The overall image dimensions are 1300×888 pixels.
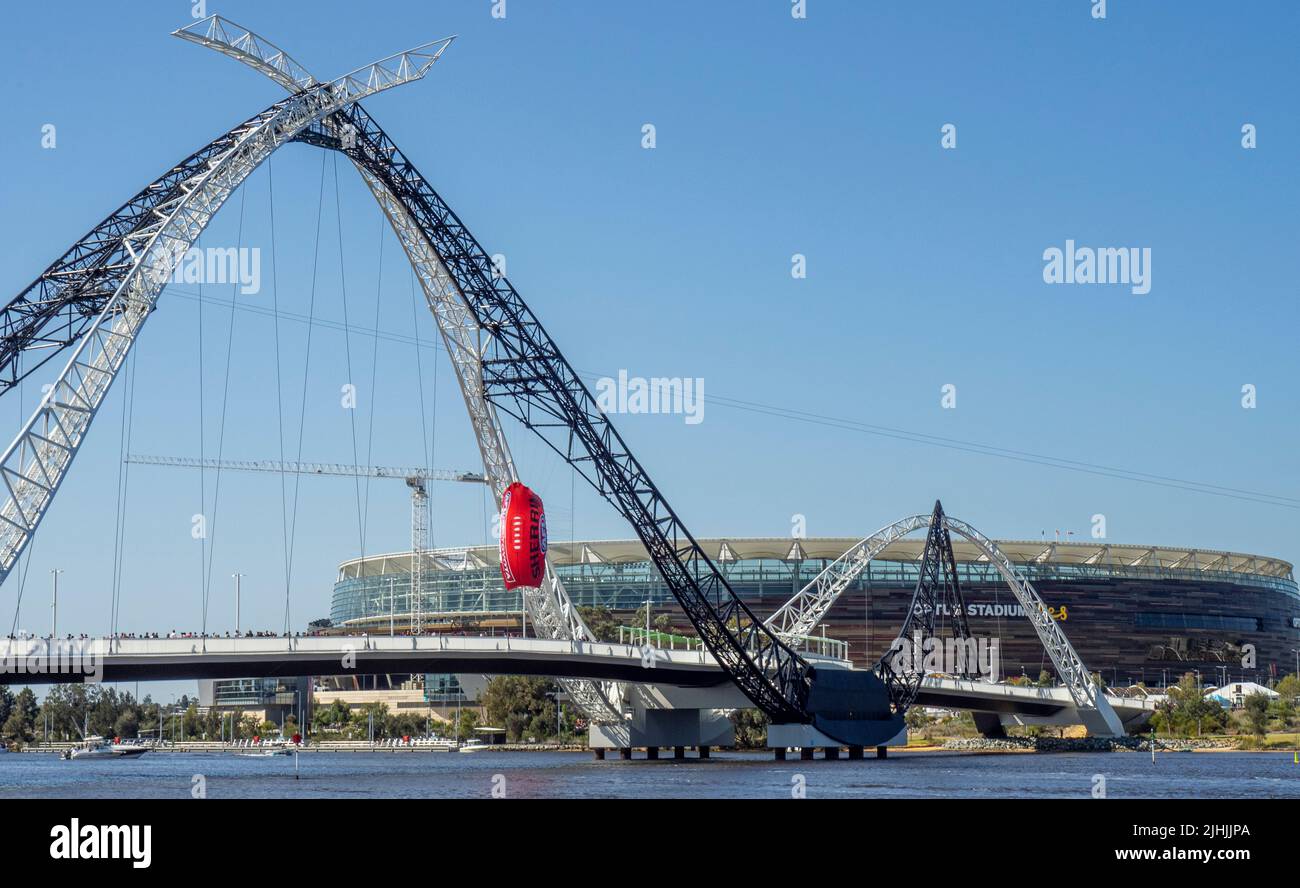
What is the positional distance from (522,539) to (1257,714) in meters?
94.6

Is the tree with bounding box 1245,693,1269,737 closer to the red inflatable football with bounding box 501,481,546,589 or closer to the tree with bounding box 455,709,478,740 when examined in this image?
the red inflatable football with bounding box 501,481,546,589

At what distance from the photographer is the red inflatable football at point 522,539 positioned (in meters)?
89.4

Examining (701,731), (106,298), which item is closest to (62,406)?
(106,298)

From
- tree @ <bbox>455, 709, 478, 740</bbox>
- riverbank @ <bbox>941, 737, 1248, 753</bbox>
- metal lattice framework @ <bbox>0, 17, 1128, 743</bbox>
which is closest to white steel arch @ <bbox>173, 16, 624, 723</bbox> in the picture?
metal lattice framework @ <bbox>0, 17, 1128, 743</bbox>

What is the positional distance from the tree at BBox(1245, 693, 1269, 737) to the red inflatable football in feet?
301

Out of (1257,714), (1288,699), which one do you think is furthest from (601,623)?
(1288,699)

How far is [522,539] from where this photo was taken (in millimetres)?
90188

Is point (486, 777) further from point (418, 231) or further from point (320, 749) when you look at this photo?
point (320, 749)

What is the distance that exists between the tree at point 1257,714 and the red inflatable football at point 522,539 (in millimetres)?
91837

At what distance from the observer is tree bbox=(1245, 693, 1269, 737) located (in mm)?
148000

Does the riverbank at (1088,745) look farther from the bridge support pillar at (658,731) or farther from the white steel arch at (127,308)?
the white steel arch at (127,308)

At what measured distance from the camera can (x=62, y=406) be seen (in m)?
60.9

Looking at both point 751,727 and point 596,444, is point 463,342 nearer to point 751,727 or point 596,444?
point 596,444
